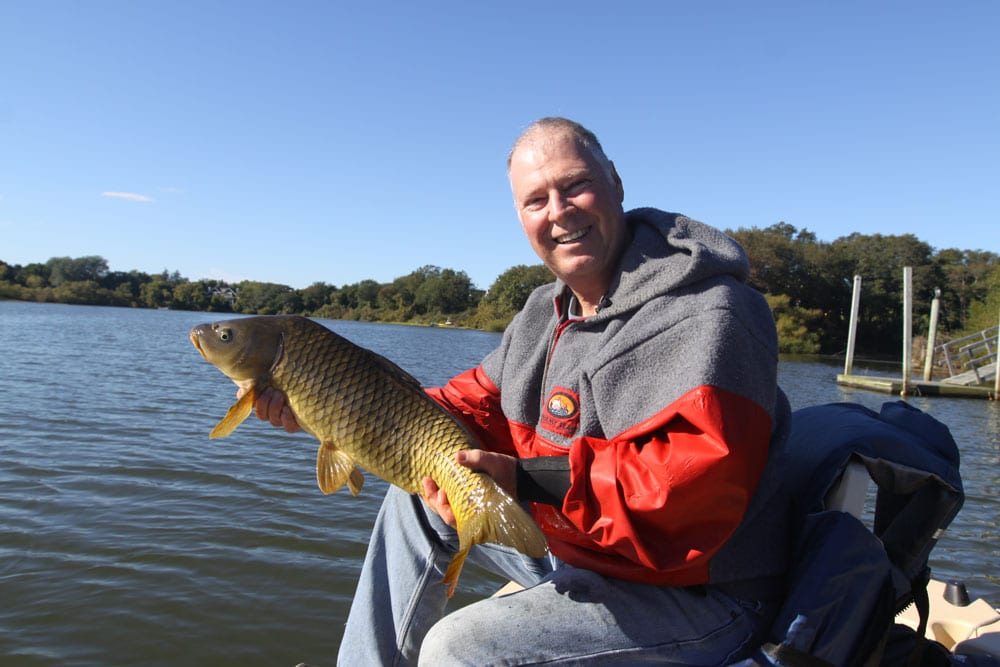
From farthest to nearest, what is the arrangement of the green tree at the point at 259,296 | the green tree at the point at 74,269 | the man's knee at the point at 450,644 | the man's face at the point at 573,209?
the green tree at the point at 74,269
the green tree at the point at 259,296
the man's face at the point at 573,209
the man's knee at the point at 450,644

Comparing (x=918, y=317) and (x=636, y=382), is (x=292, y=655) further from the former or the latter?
(x=918, y=317)

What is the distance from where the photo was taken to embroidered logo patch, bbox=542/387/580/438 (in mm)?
2334

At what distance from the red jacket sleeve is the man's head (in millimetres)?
813

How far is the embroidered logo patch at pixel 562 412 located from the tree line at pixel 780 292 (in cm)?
4063

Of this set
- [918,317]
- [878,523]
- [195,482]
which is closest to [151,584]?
[195,482]

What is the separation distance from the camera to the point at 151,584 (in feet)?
15.7

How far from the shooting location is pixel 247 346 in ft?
8.59

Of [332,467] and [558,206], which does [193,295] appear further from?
[558,206]

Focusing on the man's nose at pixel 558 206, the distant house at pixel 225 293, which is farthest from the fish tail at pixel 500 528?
the distant house at pixel 225 293

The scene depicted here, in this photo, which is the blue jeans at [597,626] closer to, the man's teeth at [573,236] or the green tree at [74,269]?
the man's teeth at [573,236]

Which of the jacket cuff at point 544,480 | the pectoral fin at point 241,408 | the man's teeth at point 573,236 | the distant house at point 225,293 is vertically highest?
the distant house at point 225,293

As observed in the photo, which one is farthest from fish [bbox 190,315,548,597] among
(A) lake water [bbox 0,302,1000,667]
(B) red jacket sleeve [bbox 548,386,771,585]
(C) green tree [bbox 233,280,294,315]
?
(C) green tree [bbox 233,280,294,315]

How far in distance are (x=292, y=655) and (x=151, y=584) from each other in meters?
1.46

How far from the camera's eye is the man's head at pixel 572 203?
2.48 metres
